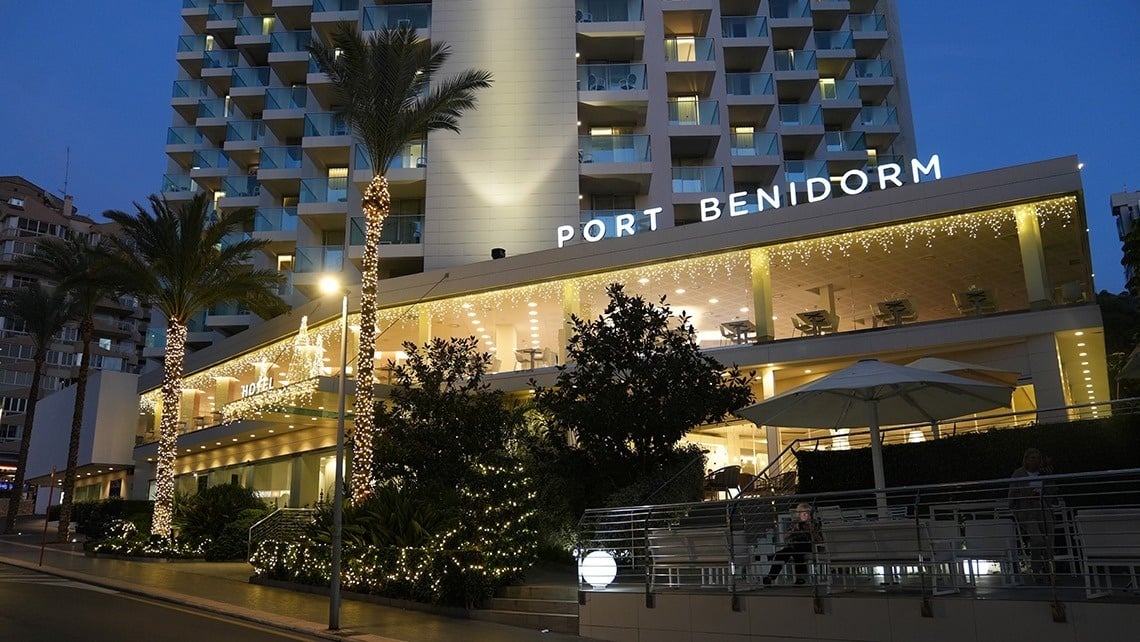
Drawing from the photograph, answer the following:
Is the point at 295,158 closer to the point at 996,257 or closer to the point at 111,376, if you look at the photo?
the point at 111,376

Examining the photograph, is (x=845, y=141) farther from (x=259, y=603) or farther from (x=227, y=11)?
(x=227, y=11)

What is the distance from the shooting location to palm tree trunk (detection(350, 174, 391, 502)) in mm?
21203

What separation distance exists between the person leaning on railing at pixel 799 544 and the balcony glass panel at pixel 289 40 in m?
45.3

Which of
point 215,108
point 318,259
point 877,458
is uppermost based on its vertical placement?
point 215,108

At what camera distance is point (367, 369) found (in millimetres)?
21875

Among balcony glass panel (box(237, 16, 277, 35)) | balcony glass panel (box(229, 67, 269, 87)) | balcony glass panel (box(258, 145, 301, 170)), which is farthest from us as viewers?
balcony glass panel (box(237, 16, 277, 35))

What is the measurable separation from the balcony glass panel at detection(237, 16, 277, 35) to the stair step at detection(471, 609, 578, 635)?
4710 centimetres

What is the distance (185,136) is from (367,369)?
4024 cm

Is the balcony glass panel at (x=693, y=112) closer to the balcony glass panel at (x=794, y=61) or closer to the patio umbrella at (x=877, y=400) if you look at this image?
the balcony glass panel at (x=794, y=61)

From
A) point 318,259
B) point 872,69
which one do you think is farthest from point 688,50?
point 318,259

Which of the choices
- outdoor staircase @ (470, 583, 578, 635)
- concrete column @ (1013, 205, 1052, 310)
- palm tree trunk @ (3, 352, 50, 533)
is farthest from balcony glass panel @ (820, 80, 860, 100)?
palm tree trunk @ (3, 352, 50, 533)

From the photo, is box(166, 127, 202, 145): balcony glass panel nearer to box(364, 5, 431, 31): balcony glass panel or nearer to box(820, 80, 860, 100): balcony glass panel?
box(364, 5, 431, 31): balcony glass panel

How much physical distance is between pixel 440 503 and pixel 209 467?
29.9m

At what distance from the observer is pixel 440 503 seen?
59.9 ft
